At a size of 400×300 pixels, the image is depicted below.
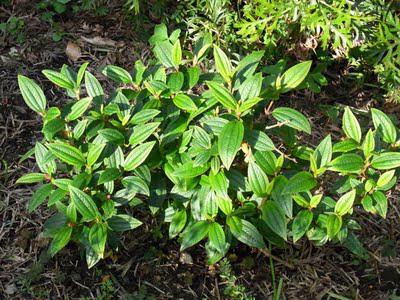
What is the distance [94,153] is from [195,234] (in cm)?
45

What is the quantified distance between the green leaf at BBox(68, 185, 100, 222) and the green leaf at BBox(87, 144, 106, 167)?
110 mm

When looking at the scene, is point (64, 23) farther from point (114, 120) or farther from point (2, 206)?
point (114, 120)

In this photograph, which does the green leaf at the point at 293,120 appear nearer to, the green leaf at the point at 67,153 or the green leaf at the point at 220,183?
the green leaf at the point at 220,183

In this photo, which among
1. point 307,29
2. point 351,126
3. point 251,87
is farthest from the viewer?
point 307,29

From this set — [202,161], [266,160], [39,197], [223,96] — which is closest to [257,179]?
[266,160]

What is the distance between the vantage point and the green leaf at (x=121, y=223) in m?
2.08

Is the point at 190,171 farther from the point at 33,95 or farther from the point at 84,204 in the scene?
the point at 33,95

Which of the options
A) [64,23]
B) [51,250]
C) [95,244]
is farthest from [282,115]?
[64,23]

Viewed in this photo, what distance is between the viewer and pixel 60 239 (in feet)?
6.64

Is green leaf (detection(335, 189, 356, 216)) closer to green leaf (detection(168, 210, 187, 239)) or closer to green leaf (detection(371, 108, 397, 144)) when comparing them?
green leaf (detection(371, 108, 397, 144))

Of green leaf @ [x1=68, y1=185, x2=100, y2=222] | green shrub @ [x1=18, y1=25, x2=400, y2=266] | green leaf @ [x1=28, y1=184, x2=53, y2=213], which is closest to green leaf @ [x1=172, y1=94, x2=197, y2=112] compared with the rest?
green shrub @ [x1=18, y1=25, x2=400, y2=266]

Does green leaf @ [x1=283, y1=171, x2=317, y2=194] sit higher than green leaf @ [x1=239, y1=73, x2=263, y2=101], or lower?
lower

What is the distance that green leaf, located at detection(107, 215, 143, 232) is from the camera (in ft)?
6.82

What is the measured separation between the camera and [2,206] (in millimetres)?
2570
